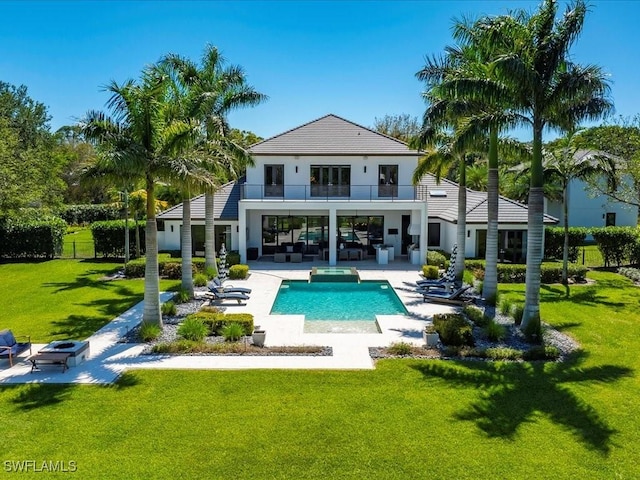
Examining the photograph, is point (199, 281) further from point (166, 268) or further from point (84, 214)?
point (84, 214)

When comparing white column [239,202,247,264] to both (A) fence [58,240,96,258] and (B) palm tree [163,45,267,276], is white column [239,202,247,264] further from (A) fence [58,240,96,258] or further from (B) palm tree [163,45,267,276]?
(A) fence [58,240,96,258]

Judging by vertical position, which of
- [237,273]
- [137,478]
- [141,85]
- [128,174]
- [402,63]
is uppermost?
[402,63]

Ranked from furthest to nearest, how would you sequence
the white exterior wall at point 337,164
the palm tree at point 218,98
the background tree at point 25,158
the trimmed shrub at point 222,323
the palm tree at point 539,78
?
the white exterior wall at point 337,164, the background tree at point 25,158, the palm tree at point 218,98, the trimmed shrub at point 222,323, the palm tree at point 539,78

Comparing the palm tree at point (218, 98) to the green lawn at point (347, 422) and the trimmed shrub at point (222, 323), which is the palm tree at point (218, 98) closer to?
the trimmed shrub at point (222, 323)

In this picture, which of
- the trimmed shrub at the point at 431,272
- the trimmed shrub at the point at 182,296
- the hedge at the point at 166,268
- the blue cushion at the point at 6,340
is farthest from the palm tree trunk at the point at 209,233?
the blue cushion at the point at 6,340

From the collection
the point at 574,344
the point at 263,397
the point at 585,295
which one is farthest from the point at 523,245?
the point at 263,397

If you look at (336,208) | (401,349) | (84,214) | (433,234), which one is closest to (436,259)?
(433,234)

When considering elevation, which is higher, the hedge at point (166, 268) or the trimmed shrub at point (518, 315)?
the hedge at point (166, 268)

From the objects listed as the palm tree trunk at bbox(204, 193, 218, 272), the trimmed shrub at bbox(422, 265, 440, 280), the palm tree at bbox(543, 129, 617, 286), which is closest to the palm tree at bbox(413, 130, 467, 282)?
the trimmed shrub at bbox(422, 265, 440, 280)

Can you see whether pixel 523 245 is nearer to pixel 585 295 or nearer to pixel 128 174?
pixel 585 295
